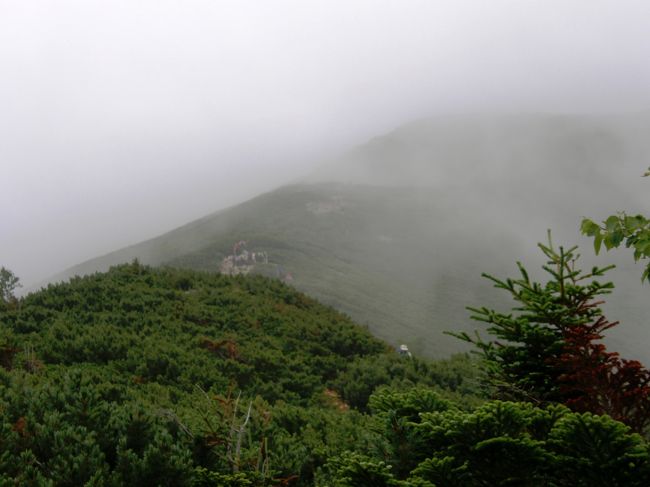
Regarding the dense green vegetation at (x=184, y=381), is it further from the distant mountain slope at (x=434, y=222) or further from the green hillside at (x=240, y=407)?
the distant mountain slope at (x=434, y=222)

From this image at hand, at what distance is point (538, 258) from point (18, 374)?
97.0 m

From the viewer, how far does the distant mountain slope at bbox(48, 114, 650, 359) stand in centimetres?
7256

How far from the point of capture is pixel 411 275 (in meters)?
90.5

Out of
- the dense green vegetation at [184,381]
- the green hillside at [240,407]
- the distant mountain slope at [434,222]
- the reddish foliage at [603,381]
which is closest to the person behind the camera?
the green hillside at [240,407]

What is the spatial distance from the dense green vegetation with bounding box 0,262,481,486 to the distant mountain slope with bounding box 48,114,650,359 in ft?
108

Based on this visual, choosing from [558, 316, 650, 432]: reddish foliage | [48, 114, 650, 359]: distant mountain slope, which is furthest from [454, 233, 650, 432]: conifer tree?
[48, 114, 650, 359]: distant mountain slope

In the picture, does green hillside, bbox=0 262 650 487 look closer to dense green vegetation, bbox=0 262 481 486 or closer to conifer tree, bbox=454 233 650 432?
dense green vegetation, bbox=0 262 481 486

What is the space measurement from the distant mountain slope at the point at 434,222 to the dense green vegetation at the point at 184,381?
33.0 m

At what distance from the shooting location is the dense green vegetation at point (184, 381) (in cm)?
459

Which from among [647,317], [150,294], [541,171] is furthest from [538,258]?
[150,294]

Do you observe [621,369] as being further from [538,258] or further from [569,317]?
[538,258]

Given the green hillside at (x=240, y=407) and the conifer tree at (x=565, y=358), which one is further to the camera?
the conifer tree at (x=565, y=358)

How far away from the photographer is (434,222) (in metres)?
119

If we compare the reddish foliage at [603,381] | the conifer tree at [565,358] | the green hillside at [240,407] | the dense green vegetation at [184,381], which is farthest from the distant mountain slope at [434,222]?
the reddish foliage at [603,381]
